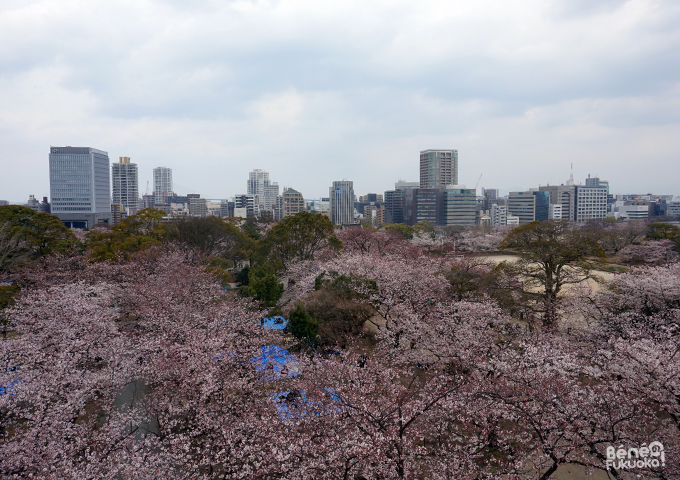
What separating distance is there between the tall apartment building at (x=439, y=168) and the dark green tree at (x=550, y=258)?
405 feet

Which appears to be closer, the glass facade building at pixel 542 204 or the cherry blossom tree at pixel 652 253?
the cherry blossom tree at pixel 652 253

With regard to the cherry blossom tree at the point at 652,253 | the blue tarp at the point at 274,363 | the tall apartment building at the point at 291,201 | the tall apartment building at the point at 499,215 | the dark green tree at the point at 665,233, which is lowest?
the blue tarp at the point at 274,363

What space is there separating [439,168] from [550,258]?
127925 millimetres

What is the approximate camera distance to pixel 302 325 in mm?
14344

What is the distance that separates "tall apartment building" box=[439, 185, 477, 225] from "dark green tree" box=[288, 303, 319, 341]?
83875mm

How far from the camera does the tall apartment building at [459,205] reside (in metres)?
93.0

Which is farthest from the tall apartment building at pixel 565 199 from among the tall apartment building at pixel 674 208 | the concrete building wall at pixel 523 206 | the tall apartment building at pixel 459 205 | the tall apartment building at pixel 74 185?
the tall apartment building at pixel 74 185

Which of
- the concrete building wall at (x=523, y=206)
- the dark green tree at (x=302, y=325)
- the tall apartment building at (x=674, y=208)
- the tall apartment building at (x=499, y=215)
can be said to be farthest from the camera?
the tall apartment building at (x=499, y=215)

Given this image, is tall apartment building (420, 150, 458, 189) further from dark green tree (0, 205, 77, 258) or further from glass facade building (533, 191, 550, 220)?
dark green tree (0, 205, 77, 258)

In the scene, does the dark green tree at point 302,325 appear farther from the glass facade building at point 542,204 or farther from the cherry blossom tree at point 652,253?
the glass facade building at point 542,204

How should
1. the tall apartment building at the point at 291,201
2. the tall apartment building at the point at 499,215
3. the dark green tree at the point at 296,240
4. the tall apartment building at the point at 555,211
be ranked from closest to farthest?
the dark green tree at the point at 296,240 → the tall apartment building at the point at 291,201 → the tall apartment building at the point at 555,211 → the tall apartment building at the point at 499,215

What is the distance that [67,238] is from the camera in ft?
80.4

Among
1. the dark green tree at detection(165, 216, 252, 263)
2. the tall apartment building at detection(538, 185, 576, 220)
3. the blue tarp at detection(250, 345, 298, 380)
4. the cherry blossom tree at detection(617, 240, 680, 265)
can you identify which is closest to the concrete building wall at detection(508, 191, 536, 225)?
the tall apartment building at detection(538, 185, 576, 220)

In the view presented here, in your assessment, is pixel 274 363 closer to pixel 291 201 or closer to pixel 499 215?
pixel 291 201
